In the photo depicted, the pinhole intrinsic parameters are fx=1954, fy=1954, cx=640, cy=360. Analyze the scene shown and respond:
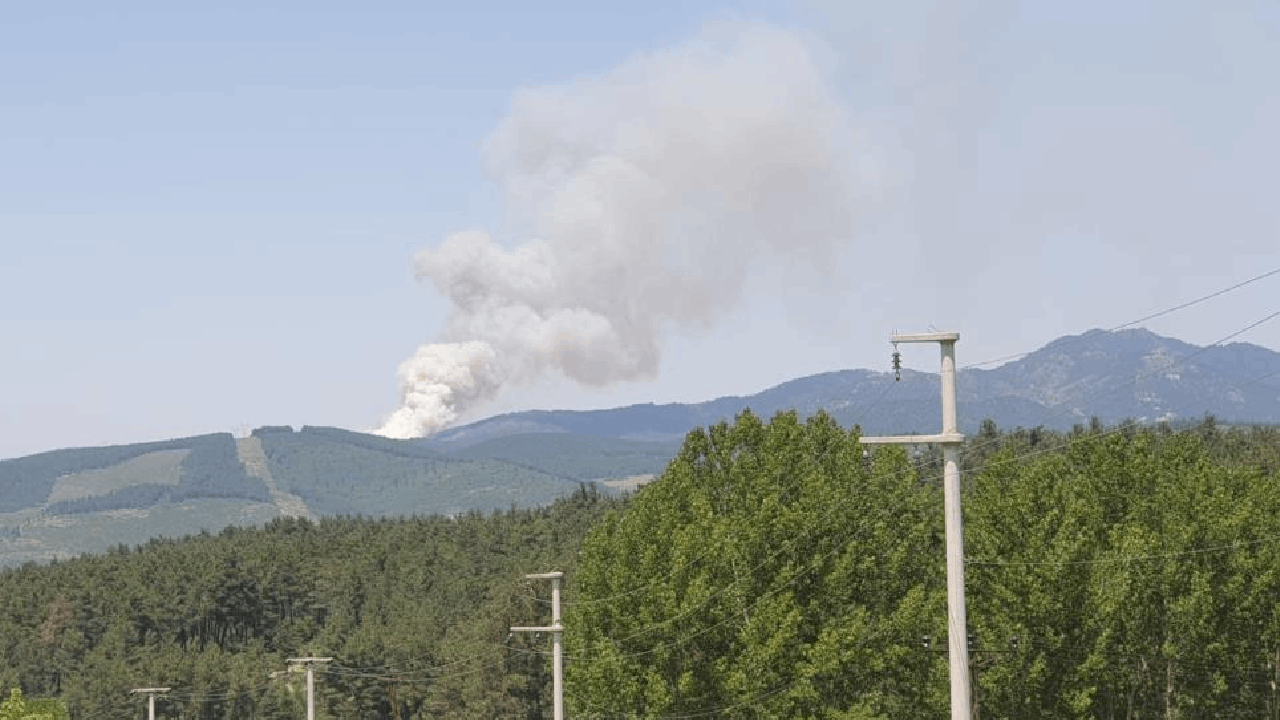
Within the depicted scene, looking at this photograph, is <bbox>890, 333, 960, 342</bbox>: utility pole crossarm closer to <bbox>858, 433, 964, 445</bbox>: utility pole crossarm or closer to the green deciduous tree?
<bbox>858, 433, 964, 445</bbox>: utility pole crossarm

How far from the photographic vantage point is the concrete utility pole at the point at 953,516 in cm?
3625

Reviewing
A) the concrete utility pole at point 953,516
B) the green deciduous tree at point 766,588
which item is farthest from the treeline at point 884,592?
the concrete utility pole at point 953,516

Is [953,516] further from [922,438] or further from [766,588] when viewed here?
[766,588]

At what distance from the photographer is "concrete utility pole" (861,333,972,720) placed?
119 feet

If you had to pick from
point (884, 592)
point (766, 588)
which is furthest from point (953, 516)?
point (884, 592)

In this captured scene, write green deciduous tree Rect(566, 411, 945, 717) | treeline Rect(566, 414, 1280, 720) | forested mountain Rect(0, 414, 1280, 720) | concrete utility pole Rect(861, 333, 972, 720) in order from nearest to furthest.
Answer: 1. concrete utility pole Rect(861, 333, 972, 720)
2. green deciduous tree Rect(566, 411, 945, 717)
3. treeline Rect(566, 414, 1280, 720)
4. forested mountain Rect(0, 414, 1280, 720)

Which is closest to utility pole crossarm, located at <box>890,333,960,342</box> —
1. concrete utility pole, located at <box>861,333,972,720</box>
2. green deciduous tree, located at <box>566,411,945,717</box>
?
concrete utility pole, located at <box>861,333,972,720</box>

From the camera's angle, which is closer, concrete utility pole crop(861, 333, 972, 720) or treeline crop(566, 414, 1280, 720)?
concrete utility pole crop(861, 333, 972, 720)

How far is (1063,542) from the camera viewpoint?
254 ft

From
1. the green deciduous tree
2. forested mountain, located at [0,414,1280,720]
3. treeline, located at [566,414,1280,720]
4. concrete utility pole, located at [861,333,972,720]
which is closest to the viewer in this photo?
concrete utility pole, located at [861,333,972,720]

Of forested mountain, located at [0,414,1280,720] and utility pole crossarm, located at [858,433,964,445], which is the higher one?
utility pole crossarm, located at [858,433,964,445]

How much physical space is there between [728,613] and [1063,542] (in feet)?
46.4

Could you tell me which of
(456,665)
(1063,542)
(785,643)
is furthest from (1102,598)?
(456,665)

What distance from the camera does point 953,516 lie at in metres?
36.3
